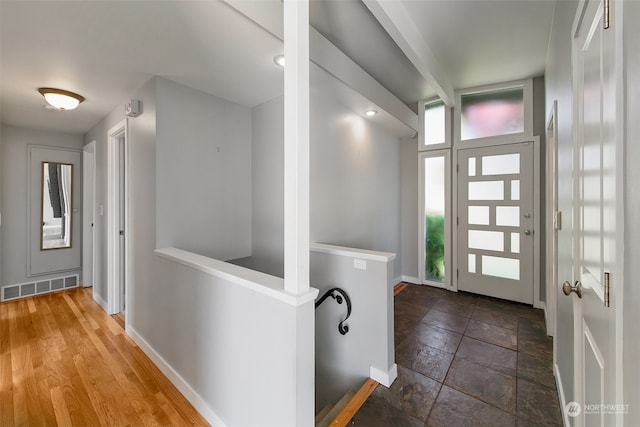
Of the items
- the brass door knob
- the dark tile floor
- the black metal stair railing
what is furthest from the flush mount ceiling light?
the brass door knob

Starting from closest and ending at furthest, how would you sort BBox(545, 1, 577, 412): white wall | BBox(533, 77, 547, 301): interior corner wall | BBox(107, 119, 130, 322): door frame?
BBox(545, 1, 577, 412): white wall, BBox(107, 119, 130, 322): door frame, BBox(533, 77, 547, 301): interior corner wall

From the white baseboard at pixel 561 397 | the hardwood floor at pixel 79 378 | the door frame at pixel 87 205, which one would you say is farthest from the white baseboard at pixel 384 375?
the door frame at pixel 87 205

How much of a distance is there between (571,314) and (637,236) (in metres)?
1.15

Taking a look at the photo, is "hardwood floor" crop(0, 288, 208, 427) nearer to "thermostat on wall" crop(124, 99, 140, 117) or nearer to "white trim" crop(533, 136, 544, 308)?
"thermostat on wall" crop(124, 99, 140, 117)

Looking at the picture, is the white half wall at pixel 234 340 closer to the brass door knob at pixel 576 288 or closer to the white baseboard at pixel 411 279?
the brass door knob at pixel 576 288

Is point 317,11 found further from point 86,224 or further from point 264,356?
point 86,224

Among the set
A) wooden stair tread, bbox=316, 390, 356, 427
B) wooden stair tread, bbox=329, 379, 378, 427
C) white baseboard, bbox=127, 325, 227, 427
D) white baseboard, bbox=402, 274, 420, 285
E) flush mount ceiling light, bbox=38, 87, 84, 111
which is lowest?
wooden stair tread, bbox=316, 390, 356, 427

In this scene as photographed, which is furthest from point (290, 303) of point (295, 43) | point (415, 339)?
point (415, 339)

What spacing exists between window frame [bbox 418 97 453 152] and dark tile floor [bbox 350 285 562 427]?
2296 mm

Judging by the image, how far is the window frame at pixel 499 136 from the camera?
327 centimetres

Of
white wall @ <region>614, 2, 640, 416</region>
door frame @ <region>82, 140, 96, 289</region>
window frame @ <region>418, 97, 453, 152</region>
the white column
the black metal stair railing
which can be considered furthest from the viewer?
door frame @ <region>82, 140, 96, 289</region>

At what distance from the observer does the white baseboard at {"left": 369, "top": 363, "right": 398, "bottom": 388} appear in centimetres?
194

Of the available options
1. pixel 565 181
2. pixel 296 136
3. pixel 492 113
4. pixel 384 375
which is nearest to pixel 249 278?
pixel 296 136

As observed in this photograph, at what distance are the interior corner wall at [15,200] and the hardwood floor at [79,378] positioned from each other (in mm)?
878
